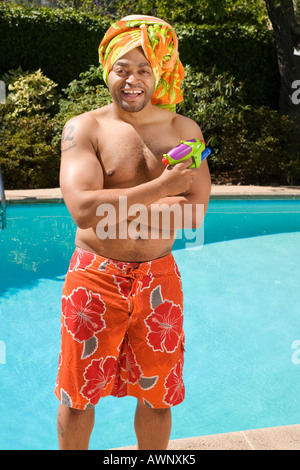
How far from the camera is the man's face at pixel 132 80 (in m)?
1.87

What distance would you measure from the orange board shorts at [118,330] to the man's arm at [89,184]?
25cm

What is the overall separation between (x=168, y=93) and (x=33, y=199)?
6.48 meters

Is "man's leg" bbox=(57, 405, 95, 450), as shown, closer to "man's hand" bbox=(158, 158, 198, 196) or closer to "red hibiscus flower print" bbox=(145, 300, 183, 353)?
"red hibiscus flower print" bbox=(145, 300, 183, 353)

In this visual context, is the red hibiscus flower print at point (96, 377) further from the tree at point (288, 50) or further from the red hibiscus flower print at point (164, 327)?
the tree at point (288, 50)

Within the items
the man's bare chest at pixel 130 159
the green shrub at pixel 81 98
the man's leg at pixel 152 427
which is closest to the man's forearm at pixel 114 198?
the man's bare chest at pixel 130 159

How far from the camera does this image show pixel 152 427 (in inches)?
82.0

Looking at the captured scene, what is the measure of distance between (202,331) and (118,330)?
118 inches

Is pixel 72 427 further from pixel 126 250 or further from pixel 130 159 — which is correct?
pixel 130 159

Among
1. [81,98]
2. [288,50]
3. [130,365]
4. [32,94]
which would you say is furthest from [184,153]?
[288,50]

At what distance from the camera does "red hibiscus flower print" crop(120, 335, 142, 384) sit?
79.5 inches

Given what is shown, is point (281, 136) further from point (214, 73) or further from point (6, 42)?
point (6, 42)

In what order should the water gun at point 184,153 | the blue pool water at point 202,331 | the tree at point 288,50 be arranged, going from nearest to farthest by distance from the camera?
the water gun at point 184,153
the blue pool water at point 202,331
the tree at point 288,50

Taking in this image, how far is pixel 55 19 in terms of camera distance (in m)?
11.5
